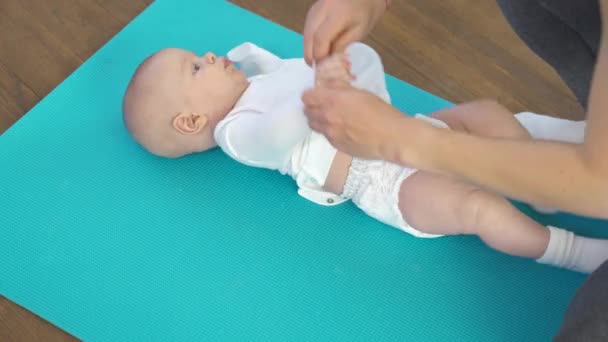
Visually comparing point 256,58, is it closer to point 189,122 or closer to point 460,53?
point 189,122

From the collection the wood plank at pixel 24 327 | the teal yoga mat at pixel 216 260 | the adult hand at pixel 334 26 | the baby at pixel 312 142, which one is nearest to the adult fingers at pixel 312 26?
the adult hand at pixel 334 26

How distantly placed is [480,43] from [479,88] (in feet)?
0.51

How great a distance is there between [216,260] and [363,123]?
0.50 metres

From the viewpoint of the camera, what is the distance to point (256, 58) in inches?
50.6

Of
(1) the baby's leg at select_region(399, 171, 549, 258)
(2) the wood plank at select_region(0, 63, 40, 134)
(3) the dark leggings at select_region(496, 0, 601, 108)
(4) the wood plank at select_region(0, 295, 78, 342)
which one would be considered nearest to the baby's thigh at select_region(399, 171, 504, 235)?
(1) the baby's leg at select_region(399, 171, 549, 258)

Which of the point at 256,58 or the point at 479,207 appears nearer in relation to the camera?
the point at 479,207

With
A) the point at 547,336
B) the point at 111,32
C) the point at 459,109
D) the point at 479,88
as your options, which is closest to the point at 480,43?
the point at 479,88

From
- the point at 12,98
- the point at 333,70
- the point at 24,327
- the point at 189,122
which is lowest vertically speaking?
the point at 24,327

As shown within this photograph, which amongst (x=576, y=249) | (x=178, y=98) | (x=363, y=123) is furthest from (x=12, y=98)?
(x=576, y=249)

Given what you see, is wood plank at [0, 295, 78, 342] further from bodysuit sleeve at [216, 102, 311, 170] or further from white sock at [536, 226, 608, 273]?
white sock at [536, 226, 608, 273]

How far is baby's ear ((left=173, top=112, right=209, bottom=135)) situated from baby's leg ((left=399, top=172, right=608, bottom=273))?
41cm

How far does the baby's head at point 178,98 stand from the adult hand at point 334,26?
0.28 metres

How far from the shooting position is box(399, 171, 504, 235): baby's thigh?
3.41 feet

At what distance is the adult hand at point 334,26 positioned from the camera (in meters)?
0.92
